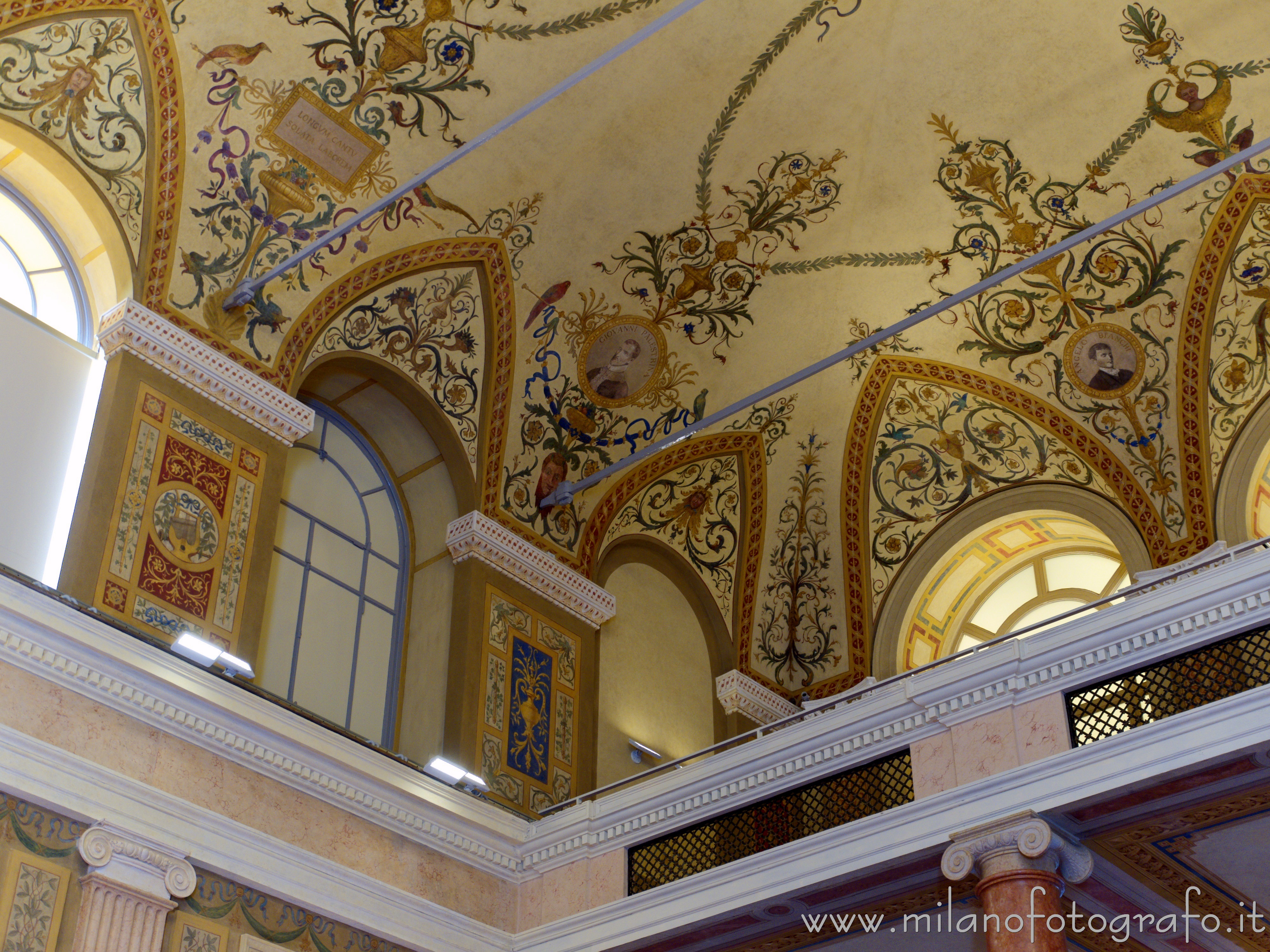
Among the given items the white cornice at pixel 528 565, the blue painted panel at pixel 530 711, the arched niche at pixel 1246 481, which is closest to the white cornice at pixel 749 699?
the white cornice at pixel 528 565

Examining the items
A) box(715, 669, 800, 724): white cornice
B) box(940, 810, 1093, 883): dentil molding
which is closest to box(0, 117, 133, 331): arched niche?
box(715, 669, 800, 724): white cornice

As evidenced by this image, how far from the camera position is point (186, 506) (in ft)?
29.2

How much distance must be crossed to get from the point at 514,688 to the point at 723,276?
3.71 metres

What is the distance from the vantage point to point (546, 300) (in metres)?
11.2

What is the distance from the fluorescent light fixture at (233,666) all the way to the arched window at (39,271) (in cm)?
250

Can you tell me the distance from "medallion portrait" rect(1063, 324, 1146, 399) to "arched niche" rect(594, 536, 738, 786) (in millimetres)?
3673

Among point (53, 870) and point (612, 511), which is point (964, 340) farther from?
point (53, 870)

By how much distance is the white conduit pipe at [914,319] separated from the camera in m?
9.02

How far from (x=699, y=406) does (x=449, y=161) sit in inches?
136

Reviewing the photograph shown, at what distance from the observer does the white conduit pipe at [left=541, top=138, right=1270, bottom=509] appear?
9.02m

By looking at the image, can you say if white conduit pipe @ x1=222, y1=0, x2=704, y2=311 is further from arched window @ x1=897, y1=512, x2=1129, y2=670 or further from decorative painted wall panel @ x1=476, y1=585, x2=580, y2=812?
arched window @ x1=897, y1=512, x2=1129, y2=670

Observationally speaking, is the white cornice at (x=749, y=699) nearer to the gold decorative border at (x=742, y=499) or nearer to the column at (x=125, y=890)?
the gold decorative border at (x=742, y=499)

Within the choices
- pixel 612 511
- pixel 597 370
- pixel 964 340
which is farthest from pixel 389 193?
pixel 964 340

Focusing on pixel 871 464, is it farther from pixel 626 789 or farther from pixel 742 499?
pixel 626 789
